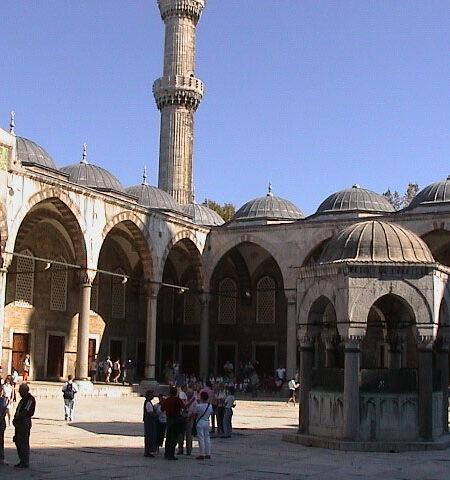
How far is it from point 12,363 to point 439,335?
15.2 m

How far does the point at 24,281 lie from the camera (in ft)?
79.7

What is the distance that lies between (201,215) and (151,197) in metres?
3.06

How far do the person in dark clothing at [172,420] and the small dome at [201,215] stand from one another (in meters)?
21.1

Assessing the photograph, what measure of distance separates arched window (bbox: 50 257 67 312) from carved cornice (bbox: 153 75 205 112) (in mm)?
13675

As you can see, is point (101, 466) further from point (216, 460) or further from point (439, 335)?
point (439, 335)

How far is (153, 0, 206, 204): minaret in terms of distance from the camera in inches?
1427

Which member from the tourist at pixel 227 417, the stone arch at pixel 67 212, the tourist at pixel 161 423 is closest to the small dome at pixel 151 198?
the stone arch at pixel 67 212

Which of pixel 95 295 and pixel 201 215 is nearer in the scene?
pixel 95 295

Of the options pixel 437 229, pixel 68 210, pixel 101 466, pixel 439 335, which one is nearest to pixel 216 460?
pixel 101 466

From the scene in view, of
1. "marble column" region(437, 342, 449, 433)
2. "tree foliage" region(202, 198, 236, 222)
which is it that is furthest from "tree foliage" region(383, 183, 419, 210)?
"marble column" region(437, 342, 449, 433)

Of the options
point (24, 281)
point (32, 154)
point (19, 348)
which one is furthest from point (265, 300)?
point (32, 154)

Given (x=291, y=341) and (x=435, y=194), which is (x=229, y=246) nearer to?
(x=291, y=341)

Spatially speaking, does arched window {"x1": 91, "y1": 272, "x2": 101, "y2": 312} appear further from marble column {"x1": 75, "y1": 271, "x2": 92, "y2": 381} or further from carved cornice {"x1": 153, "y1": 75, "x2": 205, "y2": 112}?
carved cornice {"x1": 153, "y1": 75, "x2": 205, "y2": 112}

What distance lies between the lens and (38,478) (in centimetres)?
818
